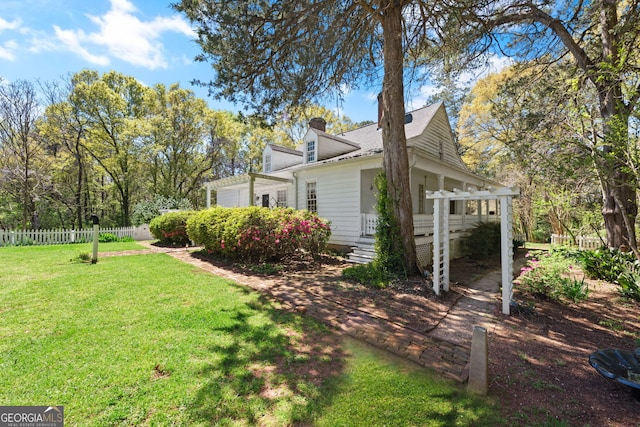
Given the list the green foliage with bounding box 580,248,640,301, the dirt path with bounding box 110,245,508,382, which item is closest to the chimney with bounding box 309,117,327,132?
the dirt path with bounding box 110,245,508,382

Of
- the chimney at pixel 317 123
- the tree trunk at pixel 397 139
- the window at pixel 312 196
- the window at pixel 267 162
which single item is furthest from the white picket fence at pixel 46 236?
the tree trunk at pixel 397 139

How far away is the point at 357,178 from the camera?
10094mm

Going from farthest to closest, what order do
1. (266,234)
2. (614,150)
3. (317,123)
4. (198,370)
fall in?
1. (317,123)
2. (266,234)
3. (614,150)
4. (198,370)

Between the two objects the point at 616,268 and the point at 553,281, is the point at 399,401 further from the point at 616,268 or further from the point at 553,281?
the point at 616,268

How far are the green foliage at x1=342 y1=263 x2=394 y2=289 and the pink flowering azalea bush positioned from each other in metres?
1.95

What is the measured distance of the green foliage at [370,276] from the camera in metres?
6.24

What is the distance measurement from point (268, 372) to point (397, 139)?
19.2 ft

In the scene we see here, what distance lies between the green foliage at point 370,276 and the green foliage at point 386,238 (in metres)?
0.06

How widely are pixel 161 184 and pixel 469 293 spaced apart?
2672 centimetres

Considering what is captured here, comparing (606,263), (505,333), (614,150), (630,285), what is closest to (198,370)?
(505,333)

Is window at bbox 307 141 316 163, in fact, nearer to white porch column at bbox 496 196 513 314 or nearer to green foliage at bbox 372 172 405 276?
green foliage at bbox 372 172 405 276

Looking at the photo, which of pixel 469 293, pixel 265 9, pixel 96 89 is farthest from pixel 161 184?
pixel 469 293

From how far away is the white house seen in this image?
9.73m

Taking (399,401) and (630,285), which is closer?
(399,401)
